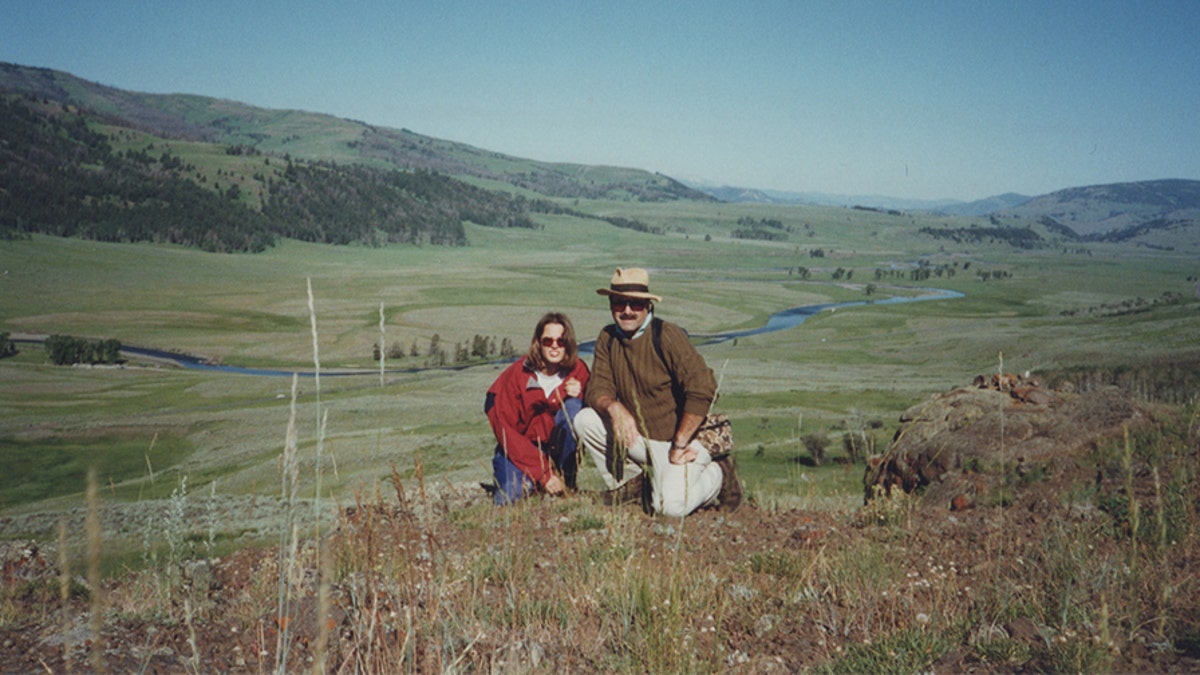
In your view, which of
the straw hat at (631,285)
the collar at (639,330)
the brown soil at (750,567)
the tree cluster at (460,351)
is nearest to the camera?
the brown soil at (750,567)

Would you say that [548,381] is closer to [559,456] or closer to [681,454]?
[559,456]

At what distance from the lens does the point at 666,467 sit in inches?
228

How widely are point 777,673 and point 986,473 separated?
18.6ft

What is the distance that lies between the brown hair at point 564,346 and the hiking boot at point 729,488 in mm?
1660

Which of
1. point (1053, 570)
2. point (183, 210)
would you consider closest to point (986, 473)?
point (1053, 570)

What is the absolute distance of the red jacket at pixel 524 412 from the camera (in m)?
6.64

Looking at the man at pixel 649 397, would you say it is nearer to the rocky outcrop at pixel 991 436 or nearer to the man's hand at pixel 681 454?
the man's hand at pixel 681 454

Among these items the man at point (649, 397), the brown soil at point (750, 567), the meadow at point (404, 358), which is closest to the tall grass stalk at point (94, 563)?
the brown soil at point (750, 567)

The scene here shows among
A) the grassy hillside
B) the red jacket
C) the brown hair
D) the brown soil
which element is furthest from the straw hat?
the grassy hillside

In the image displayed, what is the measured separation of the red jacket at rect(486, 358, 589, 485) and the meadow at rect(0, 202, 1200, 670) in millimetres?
711

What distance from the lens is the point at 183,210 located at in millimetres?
139750

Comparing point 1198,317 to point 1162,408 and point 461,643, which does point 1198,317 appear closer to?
point 1162,408

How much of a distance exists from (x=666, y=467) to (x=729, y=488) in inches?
33.4

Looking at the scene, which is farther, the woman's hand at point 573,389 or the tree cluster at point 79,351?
the tree cluster at point 79,351
